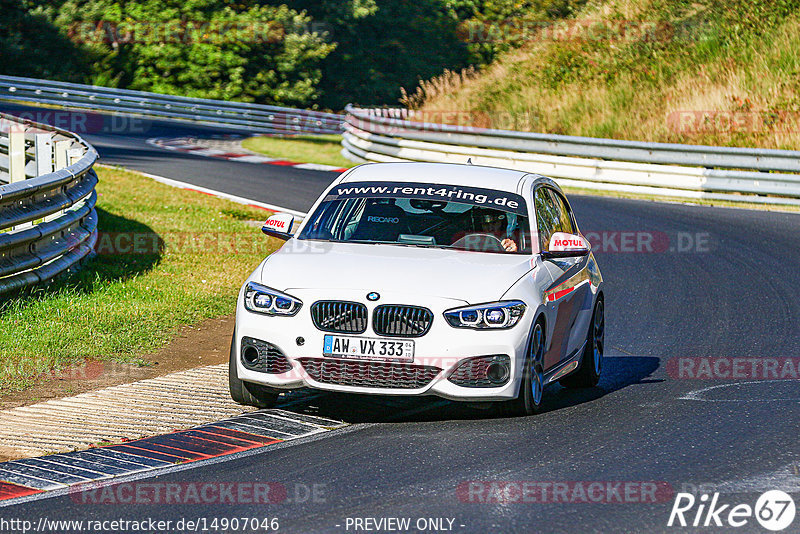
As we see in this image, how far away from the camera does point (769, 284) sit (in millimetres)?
14219

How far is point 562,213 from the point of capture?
999 cm

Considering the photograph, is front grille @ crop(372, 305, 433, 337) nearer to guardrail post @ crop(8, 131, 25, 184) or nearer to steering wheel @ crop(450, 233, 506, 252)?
steering wheel @ crop(450, 233, 506, 252)

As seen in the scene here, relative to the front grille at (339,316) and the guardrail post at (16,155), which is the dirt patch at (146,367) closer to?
the front grille at (339,316)

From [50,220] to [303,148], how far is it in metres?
20.3

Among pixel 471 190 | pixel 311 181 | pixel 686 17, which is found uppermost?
pixel 686 17

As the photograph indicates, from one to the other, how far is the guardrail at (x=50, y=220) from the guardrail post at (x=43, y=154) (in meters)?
0.01

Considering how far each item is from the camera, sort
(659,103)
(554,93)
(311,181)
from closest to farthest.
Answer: (311,181) < (659,103) < (554,93)

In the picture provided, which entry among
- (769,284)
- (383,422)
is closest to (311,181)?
(769,284)

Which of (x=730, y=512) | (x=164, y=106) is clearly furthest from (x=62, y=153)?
(x=164, y=106)

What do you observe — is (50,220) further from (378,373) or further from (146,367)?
(378,373)

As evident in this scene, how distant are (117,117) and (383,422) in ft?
98.8

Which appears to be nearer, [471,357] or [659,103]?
[471,357]

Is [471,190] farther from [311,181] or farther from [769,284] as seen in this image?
[311,181]

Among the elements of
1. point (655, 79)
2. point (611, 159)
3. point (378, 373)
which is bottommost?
point (378, 373)
